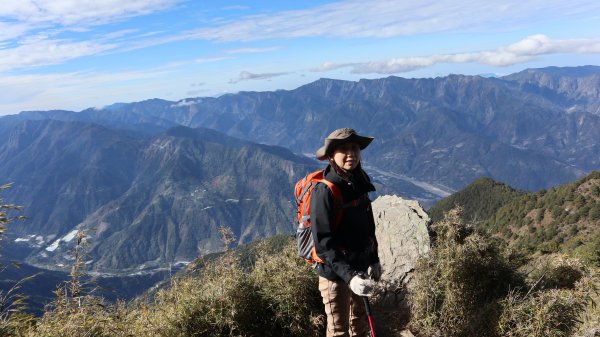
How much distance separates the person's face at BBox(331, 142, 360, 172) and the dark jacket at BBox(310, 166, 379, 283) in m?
0.17

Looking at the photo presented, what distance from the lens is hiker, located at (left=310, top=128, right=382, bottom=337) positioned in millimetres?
5195

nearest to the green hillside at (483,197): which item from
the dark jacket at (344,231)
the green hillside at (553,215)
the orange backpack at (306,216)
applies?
the green hillside at (553,215)

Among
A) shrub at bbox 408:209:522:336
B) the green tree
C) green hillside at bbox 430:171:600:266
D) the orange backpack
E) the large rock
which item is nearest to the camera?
the orange backpack

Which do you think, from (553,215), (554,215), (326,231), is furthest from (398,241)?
(553,215)

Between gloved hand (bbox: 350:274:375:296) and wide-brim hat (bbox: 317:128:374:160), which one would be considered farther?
wide-brim hat (bbox: 317:128:374:160)

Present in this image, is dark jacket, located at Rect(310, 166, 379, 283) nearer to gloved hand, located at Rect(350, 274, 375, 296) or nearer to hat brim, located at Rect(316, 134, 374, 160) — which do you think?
gloved hand, located at Rect(350, 274, 375, 296)

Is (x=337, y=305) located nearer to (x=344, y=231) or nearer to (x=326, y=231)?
(x=344, y=231)

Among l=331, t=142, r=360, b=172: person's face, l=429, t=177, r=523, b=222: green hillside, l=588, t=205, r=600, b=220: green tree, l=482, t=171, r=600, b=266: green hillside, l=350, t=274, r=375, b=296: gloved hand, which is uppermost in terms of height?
l=331, t=142, r=360, b=172: person's face

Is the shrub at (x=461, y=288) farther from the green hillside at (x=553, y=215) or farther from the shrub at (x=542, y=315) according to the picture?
Answer: the green hillside at (x=553, y=215)

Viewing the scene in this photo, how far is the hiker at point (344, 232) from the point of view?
5.20m

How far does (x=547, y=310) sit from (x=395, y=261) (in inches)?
148

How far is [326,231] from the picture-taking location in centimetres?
520

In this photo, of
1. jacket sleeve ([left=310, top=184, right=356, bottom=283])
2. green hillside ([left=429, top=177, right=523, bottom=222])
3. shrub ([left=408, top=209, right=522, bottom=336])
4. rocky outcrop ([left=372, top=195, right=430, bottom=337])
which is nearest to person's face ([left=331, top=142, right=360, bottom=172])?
jacket sleeve ([left=310, top=184, right=356, bottom=283])

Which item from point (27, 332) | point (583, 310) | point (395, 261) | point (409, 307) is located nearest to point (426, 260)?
point (409, 307)
